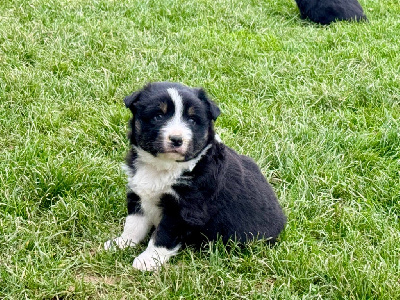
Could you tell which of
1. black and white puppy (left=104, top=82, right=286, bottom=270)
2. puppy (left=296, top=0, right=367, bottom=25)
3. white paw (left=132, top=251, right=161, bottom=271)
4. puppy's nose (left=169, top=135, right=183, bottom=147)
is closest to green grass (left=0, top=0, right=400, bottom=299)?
white paw (left=132, top=251, right=161, bottom=271)

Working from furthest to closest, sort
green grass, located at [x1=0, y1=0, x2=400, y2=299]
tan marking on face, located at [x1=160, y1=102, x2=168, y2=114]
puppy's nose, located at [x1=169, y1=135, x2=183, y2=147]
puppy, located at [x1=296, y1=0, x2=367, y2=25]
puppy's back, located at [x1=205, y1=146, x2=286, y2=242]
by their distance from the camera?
puppy, located at [x1=296, y1=0, x2=367, y2=25] → puppy's back, located at [x1=205, y1=146, x2=286, y2=242] → green grass, located at [x1=0, y1=0, x2=400, y2=299] → tan marking on face, located at [x1=160, y1=102, x2=168, y2=114] → puppy's nose, located at [x1=169, y1=135, x2=183, y2=147]

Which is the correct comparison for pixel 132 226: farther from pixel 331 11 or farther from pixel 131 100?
pixel 331 11

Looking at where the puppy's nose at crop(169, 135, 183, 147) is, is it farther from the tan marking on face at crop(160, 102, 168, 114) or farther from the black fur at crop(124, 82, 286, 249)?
the tan marking on face at crop(160, 102, 168, 114)

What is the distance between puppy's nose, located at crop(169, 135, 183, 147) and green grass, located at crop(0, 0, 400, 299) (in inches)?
35.4

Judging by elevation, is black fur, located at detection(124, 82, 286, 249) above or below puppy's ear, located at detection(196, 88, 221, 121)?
below

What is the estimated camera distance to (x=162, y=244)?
371 centimetres

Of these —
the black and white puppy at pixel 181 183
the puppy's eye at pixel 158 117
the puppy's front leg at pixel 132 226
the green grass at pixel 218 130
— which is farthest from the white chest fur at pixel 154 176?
the green grass at pixel 218 130

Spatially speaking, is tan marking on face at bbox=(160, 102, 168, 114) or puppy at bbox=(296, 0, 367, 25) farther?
puppy at bbox=(296, 0, 367, 25)

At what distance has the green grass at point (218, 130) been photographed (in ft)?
12.2

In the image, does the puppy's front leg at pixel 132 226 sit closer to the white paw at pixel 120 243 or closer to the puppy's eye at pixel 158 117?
the white paw at pixel 120 243

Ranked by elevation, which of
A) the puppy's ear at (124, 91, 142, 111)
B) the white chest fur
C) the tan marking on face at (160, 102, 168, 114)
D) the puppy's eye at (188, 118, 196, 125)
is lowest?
the white chest fur

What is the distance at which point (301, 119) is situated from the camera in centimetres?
612

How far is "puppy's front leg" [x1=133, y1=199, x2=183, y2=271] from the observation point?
3697 millimetres

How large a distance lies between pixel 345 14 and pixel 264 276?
24.2ft
